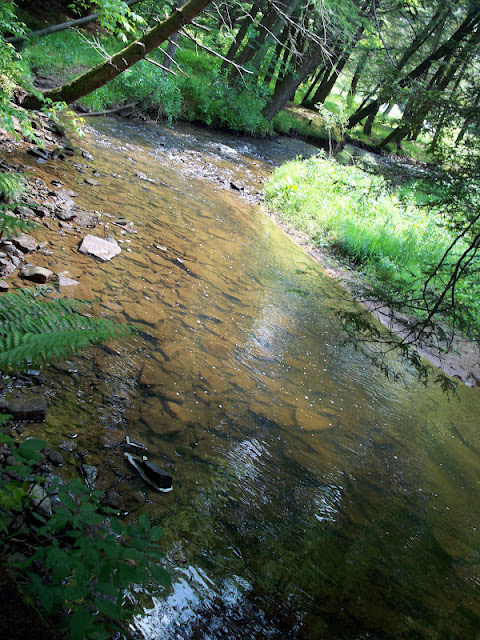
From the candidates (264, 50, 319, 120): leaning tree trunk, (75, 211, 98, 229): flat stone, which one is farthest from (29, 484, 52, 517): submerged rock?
(264, 50, 319, 120): leaning tree trunk

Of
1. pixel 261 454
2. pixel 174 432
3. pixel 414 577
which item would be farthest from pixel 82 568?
pixel 414 577

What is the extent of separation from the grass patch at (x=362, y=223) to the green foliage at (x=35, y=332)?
22.0ft

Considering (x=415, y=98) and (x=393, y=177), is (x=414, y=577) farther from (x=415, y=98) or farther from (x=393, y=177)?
(x=415, y=98)

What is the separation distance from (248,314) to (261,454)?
269 centimetres

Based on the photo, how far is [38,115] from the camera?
9391mm

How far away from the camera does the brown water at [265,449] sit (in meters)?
2.89

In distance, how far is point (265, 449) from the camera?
4105mm

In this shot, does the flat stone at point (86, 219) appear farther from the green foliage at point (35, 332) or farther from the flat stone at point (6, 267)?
the green foliage at point (35, 332)

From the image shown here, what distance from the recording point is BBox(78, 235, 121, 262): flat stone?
5809mm

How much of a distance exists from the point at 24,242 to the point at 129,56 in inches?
189

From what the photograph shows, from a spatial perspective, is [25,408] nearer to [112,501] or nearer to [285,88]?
[112,501]

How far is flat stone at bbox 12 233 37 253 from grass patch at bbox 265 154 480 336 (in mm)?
6468

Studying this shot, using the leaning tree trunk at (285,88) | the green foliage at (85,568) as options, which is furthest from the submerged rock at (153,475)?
the leaning tree trunk at (285,88)

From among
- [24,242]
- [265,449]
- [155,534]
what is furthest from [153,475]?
[24,242]
